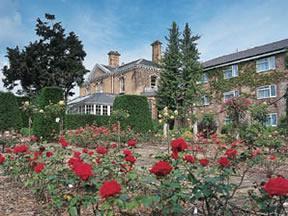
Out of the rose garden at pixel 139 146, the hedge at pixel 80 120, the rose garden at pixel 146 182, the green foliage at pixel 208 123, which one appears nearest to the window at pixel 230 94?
the rose garden at pixel 139 146

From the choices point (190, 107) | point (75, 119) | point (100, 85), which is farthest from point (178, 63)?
point (100, 85)

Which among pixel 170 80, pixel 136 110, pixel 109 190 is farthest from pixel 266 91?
pixel 109 190

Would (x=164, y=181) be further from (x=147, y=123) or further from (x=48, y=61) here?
(x=48, y=61)

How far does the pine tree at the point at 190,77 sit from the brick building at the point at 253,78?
1.38 m

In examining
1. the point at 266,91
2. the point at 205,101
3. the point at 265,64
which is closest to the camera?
the point at 266,91

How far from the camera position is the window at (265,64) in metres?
27.9

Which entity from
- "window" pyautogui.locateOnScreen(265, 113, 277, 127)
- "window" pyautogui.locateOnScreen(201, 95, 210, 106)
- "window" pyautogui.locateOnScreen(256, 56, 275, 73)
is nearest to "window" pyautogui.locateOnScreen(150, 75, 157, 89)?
"window" pyautogui.locateOnScreen(201, 95, 210, 106)

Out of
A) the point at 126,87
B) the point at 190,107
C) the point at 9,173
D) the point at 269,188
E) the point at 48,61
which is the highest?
the point at 48,61

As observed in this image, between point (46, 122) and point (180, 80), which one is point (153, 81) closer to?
point (180, 80)

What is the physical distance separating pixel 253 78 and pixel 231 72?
2.56 metres

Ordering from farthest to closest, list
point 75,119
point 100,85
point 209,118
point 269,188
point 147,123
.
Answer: point 100,85
point 209,118
point 75,119
point 147,123
point 269,188

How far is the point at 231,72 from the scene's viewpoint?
3125 centimetres

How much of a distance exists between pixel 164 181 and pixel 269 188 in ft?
3.04

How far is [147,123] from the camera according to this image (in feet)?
72.2
